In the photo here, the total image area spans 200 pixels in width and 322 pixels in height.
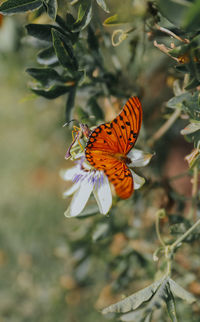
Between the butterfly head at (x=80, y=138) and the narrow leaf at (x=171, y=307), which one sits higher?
the butterfly head at (x=80, y=138)

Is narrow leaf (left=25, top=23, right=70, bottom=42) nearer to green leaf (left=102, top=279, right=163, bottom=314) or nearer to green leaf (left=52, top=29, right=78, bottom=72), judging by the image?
green leaf (left=52, top=29, right=78, bottom=72)

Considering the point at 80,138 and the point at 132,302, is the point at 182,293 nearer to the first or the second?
the point at 132,302

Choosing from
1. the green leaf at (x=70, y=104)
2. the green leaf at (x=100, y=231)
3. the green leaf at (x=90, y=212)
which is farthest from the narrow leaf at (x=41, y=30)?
the green leaf at (x=100, y=231)

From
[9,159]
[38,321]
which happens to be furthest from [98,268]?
[9,159]

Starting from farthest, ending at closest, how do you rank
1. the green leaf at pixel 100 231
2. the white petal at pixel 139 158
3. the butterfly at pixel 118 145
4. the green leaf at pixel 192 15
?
1. the green leaf at pixel 100 231
2. the white petal at pixel 139 158
3. the butterfly at pixel 118 145
4. the green leaf at pixel 192 15

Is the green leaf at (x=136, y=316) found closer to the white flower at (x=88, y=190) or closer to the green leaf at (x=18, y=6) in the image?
the white flower at (x=88, y=190)

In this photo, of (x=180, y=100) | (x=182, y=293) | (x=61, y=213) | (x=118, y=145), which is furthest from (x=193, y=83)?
(x=61, y=213)

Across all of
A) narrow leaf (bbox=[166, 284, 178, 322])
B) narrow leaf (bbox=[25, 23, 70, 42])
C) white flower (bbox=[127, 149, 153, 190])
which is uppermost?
narrow leaf (bbox=[25, 23, 70, 42])

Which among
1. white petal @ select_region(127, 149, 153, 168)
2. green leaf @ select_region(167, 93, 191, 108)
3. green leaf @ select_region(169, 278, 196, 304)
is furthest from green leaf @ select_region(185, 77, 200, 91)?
green leaf @ select_region(169, 278, 196, 304)
